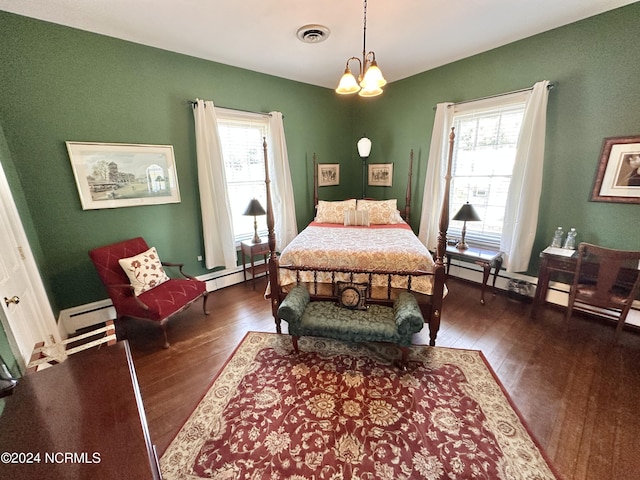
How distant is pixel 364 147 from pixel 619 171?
10.2 ft

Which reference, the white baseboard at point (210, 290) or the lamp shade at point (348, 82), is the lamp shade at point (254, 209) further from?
the lamp shade at point (348, 82)

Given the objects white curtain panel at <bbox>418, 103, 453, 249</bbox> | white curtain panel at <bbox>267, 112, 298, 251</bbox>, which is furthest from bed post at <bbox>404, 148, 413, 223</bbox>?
white curtain panel at <bbox>267, 112, 298, 251</bbox>

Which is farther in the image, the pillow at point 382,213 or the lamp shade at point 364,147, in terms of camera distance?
the lamp shade at point 364,147

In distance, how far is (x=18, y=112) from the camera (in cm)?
225

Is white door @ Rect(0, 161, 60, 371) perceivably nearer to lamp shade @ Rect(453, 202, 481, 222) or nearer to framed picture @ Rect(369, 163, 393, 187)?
lamp shade @ Rect(453, 202, 481, 222)

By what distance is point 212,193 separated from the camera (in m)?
3.34

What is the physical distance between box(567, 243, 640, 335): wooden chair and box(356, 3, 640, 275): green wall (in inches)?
11.6

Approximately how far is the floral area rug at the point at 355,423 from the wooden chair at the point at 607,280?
3.99 ft

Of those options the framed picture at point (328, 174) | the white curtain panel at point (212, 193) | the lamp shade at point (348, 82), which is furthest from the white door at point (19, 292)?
the framed picture at point (328, 174)

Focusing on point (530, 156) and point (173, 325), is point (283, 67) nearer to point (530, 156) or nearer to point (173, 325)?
point (530, 156)

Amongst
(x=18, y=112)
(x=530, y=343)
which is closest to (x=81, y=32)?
(x=18, y=112)

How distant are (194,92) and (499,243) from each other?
14.3 ft

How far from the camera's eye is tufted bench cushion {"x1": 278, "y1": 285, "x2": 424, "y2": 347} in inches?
79.1

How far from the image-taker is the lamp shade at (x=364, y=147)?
4468mm
